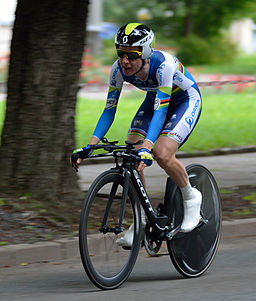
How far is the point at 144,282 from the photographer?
20.2 feet

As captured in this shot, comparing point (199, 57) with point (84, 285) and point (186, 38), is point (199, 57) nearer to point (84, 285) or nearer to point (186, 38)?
point (186, 38)

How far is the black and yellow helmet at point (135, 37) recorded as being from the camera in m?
5.92

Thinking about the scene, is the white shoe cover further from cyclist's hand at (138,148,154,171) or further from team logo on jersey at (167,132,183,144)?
cyclist's hand at (138,148,154,171)

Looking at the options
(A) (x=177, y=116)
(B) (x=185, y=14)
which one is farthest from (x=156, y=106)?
(B) (x=185, y=14)

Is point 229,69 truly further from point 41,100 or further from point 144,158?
point 144,158

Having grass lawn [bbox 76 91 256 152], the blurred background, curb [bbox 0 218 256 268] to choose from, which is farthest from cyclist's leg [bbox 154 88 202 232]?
the blurred background

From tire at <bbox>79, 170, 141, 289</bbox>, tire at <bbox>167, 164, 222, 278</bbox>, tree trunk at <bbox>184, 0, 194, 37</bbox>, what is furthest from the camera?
tree trunk at <bbox>184, 0, 194, 37</bbox>

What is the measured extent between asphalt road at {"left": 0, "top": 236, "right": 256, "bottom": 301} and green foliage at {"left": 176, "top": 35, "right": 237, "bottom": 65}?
112 feet

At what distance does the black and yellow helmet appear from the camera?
19.4 feet

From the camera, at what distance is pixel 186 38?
42.3 m

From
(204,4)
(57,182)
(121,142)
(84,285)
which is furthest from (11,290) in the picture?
(204,4)

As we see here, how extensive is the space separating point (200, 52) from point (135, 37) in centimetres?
3595

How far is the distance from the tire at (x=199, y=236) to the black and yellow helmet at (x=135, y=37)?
1150 millimetres

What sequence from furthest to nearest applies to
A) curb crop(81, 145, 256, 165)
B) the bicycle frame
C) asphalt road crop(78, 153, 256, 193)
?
curb crop(81, 145, 256, 165) < asphalt road crop(78, 153, 256, 193) < the bicycle frame
